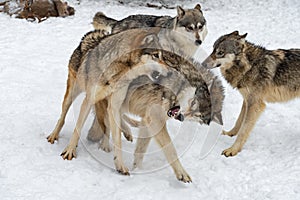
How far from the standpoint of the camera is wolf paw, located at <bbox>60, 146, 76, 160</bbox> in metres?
4.92

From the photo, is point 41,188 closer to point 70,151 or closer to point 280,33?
point 70,151

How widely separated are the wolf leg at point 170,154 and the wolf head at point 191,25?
2340mm

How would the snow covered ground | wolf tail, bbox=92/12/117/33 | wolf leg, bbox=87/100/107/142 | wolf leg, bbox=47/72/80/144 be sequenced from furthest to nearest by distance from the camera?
wolf tail, bbox=92/12/117/33 → wolf leg, bbox=47/72/80/144 → wolf leg, bbox=87/100/107/142 → the snow covered ground

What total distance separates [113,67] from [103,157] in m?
1.15

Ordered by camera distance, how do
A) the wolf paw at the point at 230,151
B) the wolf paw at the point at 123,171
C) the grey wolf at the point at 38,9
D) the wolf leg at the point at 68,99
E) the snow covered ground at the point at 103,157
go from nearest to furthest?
the snow covered ground at the point at 103,157 < the wolf paw at the point at 123,171 < the wolf leg at the point at 68,99 < the wolf paw at the point at 230,151 < the grey wolf at the point at 38,9

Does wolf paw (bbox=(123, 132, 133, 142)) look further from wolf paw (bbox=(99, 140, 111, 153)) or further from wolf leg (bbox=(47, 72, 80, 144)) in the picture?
wolf leg (bbox=(47, 72, 80, 144))

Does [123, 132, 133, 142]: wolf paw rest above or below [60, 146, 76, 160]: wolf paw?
below

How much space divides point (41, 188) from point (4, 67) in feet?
12.4

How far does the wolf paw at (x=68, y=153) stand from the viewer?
4.92 meters

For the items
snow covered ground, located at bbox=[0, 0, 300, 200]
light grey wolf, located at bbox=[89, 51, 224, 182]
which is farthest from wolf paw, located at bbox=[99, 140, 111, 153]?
light grey wolf, located at bbox=[89, 51, 224, 182]

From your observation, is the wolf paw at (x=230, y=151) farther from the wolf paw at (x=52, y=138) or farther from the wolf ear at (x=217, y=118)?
the wolf paw at (x=52, y=138)

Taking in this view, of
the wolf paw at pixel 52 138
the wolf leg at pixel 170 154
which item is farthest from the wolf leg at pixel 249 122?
the wolf paw at pixel 52 138

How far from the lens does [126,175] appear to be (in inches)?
186

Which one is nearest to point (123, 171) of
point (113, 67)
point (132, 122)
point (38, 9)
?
point (132, 122)
